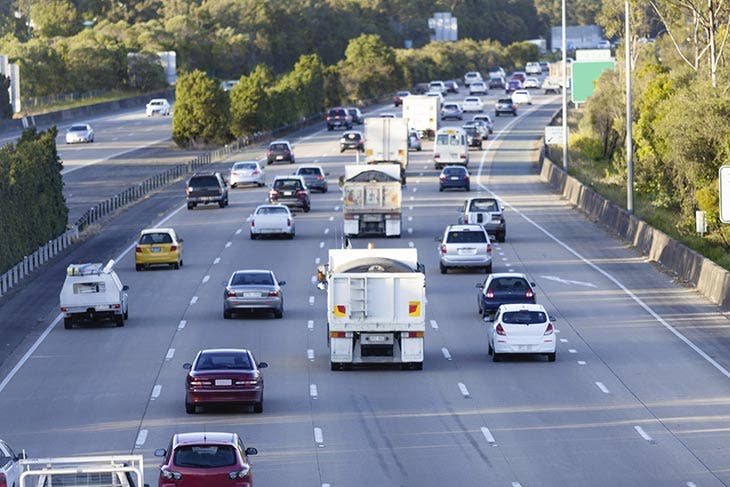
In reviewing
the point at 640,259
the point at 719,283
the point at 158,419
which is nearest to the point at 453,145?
the point at 640,259

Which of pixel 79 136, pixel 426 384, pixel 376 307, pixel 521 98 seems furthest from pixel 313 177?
pixel 521 98

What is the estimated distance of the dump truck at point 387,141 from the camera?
84188 mm

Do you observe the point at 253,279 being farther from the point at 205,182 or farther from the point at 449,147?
the point at 449,147

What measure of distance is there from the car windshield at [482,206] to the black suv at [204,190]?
16.5 metres

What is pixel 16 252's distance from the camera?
53.6m

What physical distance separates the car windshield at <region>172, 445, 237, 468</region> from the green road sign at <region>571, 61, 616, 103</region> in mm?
98338

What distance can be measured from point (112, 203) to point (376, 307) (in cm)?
4134

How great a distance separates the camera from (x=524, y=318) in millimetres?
35844

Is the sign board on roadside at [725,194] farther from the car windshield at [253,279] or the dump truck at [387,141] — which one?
the dump truck at [387,141]

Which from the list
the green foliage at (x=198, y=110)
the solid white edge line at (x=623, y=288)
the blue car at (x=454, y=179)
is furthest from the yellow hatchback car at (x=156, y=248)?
the green foliage at (x=198, y=110)

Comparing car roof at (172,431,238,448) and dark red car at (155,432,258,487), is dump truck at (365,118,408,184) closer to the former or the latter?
car roof at (172,431,238,448)

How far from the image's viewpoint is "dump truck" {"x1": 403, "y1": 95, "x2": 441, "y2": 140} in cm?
11038

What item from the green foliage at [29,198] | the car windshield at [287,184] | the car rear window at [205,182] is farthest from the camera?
the car rear window at [205,182]

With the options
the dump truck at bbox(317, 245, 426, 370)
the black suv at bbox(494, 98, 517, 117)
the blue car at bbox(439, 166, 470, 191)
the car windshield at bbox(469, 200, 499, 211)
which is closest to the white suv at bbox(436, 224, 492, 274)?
the car windshield at bbox(469, 200, 499, 211)
